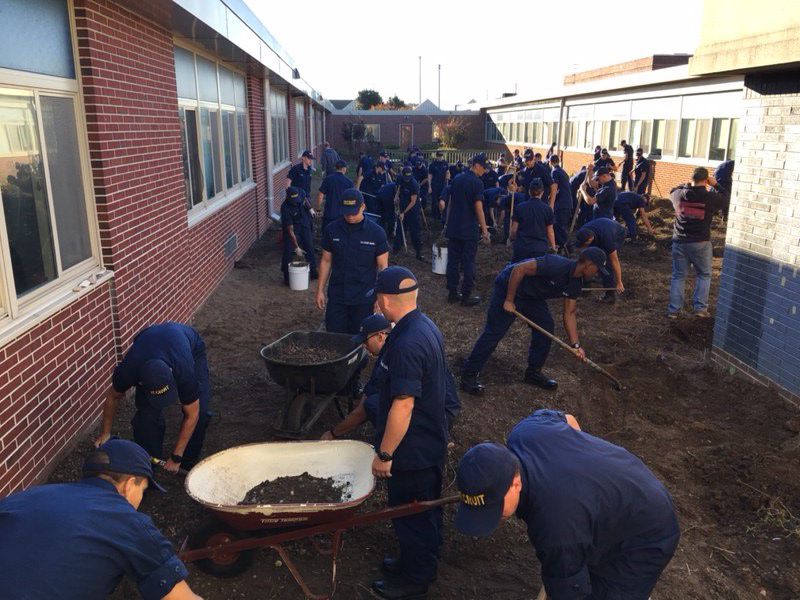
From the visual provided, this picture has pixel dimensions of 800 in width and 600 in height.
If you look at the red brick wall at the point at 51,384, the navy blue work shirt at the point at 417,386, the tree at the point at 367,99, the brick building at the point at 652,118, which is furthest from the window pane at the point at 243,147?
the tree at the point at 367,99

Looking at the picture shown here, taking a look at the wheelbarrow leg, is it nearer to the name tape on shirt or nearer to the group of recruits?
the group of recruits

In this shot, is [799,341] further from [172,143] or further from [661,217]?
[661,217]

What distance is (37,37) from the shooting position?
4.52 meters

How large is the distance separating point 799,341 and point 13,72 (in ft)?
22.2

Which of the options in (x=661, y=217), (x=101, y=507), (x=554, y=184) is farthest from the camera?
(x=661, y=217)

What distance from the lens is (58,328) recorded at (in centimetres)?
446

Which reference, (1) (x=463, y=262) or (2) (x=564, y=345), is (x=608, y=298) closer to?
(1) (x=463, y=262)

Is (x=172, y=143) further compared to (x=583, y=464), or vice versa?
(x=172, y=143)

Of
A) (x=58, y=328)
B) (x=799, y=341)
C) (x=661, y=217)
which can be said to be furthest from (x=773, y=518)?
(x=661, y=217)

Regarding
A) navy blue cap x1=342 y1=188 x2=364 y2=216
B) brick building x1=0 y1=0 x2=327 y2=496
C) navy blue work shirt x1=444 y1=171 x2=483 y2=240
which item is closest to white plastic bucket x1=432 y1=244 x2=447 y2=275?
navy blue work shirt x1=444 y1=171 x2=483 y2=240

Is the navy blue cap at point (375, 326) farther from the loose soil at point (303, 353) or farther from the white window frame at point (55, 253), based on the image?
the white window frame at point (55, 253)

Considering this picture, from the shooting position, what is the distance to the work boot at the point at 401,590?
368 centimetres

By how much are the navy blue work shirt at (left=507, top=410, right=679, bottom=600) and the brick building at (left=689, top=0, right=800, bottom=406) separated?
4011 millimetres

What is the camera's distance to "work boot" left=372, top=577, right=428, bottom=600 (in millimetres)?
3684
